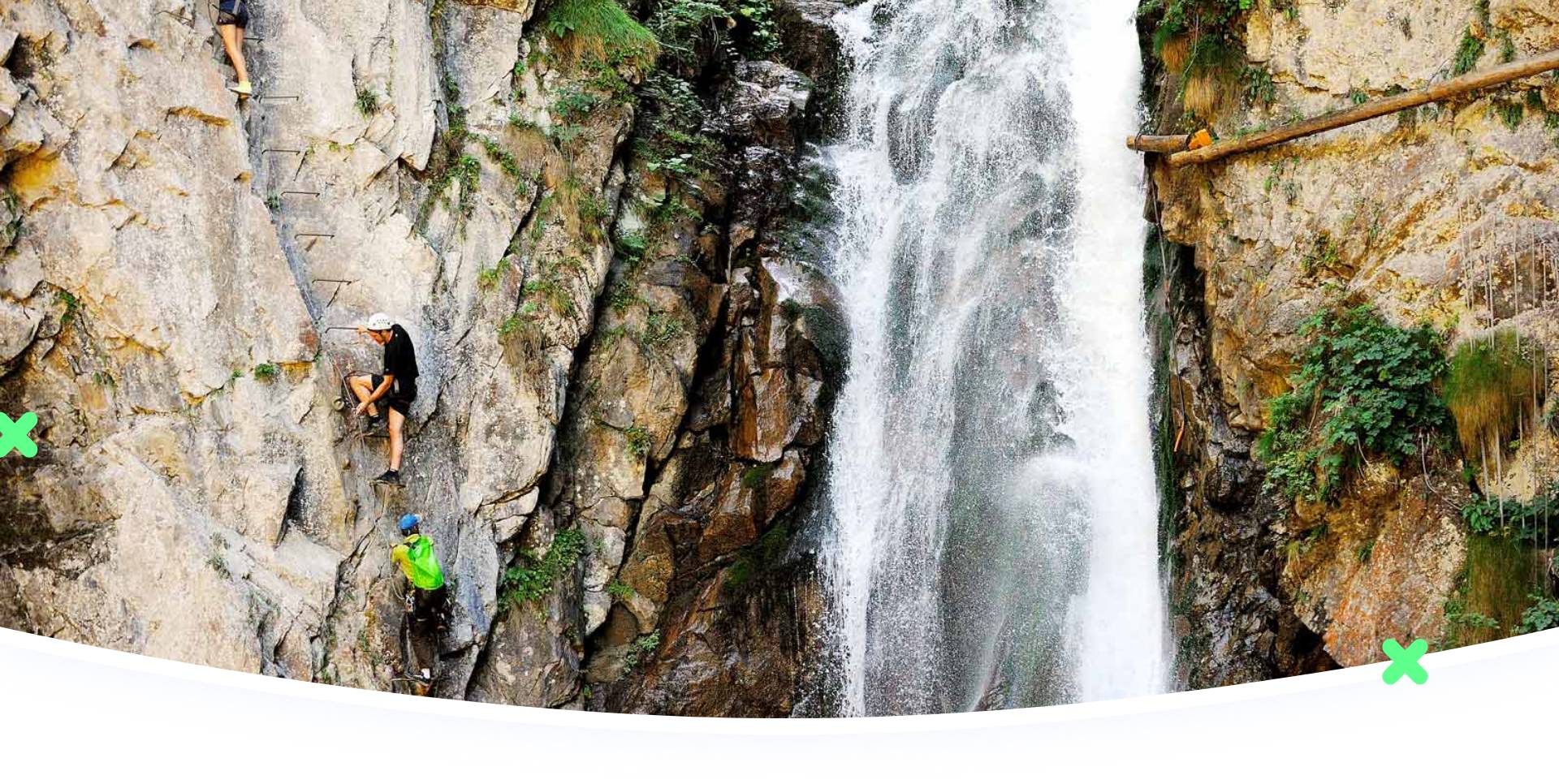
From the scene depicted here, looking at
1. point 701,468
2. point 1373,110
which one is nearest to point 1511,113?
point 1373,110

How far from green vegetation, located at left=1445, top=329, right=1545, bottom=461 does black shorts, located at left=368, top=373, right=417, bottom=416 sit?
5918mm

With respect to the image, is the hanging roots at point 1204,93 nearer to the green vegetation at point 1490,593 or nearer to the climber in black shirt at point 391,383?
the green vegetation at point 1490,593

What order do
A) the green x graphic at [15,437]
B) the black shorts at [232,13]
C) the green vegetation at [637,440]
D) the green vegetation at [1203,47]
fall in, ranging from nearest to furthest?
1. the green x graphic at [15,437]
2. the black shorts at [232,13]
3. the green vegetation at [1203,47]
4. the green vegetation at [637,440]

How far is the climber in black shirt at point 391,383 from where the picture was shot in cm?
634

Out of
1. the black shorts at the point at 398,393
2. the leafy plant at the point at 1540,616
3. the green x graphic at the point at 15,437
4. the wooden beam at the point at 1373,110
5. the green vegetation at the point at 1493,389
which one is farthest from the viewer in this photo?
the black shorts at the point at 398,393

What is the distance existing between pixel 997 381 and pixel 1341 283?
2.67 meters

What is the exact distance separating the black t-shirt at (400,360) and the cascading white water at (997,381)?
3538mm

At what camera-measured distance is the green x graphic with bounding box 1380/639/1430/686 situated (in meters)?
3.00

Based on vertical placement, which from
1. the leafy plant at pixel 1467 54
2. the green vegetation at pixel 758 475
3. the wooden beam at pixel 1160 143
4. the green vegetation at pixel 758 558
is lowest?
the green vegetation at pixel 758 558

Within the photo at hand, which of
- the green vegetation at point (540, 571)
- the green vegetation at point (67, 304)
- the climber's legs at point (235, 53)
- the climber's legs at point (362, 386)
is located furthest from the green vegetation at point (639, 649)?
the climber's legs at point (235, 53)

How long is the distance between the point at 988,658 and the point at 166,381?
5.62 m

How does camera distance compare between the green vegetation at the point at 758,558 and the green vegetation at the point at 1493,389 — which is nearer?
the green vegetation at the point at 1493,389

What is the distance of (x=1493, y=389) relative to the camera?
207 inches

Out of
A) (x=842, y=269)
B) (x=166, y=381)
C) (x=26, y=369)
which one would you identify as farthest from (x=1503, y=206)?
(x=26, y=369)
